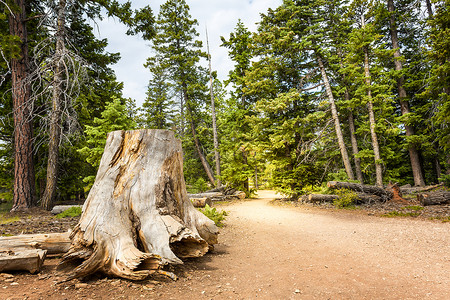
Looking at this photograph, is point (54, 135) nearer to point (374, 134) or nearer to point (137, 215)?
point (137, 215)

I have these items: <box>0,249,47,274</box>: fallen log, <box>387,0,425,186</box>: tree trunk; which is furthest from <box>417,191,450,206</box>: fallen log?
<box>0,249,47,274</box>: fallen log

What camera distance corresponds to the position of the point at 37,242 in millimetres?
3547

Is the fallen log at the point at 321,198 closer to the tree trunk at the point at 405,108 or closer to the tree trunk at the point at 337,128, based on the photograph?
the tree trunk at the point at 337,128

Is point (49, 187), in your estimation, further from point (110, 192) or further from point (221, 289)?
point (221, 289)

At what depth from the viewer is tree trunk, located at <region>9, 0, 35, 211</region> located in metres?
8.36

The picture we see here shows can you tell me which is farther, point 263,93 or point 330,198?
point 263,93

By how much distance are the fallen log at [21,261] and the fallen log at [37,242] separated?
21 cm

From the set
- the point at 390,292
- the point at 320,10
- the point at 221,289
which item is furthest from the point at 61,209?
the point at 320,10

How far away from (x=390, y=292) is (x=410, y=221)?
5.73 meters

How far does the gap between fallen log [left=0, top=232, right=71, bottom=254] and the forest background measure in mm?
5904

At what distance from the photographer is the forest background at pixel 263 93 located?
8.86 m

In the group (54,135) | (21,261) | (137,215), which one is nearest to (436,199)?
(137,215)

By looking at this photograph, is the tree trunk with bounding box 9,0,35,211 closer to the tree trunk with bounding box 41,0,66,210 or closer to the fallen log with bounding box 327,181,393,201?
the tree trunk with bounding box 41,0,66,210

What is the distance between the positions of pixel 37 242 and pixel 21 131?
7540mm
